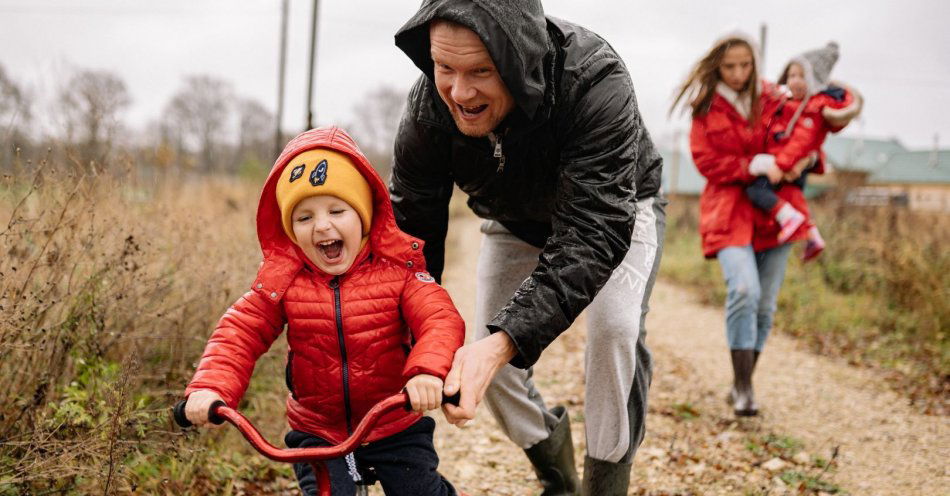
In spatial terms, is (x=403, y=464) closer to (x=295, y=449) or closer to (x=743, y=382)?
(x=295, y=449)

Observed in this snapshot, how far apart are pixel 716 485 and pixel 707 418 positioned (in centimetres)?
114

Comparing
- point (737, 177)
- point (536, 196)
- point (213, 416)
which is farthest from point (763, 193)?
point (213, 416)

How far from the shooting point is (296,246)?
2.50 m

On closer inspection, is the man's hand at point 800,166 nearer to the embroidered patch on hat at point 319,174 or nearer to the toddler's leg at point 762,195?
the toddler's leg at point 762,195

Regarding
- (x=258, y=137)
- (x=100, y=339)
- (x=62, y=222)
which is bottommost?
(x=258, y=137)

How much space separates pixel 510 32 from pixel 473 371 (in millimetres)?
966

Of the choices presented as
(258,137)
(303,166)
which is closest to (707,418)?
(303,166)

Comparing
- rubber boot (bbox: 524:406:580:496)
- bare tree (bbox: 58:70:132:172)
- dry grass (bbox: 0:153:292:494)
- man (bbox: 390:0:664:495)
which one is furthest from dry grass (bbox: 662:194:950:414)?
bare tree (bbox: 58:70:132:172)

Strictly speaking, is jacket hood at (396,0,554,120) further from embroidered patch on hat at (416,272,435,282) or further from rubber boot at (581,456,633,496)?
rubber boot at (581,456,633,496)

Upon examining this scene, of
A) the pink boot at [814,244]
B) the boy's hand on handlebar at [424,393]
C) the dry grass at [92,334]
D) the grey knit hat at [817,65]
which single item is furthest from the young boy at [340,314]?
the grey knit hat at [817,65]

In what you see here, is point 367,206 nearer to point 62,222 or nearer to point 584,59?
point 584,59

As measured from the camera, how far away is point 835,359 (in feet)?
22.0

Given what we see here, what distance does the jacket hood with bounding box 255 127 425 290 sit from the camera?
2.40 metres

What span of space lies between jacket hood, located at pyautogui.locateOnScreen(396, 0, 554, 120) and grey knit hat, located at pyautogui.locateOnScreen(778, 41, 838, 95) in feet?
11.8
